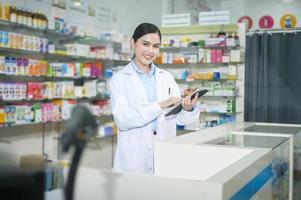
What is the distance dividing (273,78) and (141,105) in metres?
5.21

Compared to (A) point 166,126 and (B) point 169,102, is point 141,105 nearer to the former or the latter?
(B) point 169,102

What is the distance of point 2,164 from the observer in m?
0.62

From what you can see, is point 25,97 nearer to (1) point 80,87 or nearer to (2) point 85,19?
(1) point 80,87

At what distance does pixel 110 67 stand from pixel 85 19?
2.93 ft

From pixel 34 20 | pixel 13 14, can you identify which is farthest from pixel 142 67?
pixel 34 20

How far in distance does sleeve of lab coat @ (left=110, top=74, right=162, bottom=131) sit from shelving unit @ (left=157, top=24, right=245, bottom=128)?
4574 mm

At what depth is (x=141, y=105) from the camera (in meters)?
2.54

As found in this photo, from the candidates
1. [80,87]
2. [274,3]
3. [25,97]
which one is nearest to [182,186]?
[25,97]

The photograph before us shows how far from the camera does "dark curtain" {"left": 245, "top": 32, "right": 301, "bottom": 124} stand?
23.3ft

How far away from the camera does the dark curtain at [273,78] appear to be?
711cm

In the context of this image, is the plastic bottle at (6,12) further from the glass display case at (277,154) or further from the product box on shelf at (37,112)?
the glass display case at (277,154)

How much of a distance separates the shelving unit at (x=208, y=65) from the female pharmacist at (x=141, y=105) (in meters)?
4.37

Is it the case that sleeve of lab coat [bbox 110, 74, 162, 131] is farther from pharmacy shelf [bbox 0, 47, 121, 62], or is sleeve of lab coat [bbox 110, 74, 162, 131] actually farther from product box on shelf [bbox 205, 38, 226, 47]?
product box on shelf [bbox 205, 38, 226, 47]

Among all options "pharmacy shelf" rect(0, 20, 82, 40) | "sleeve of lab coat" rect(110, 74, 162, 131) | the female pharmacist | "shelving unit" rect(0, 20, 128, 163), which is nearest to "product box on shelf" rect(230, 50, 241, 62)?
"shelving unit" rect(0, 20, 128, 163)
